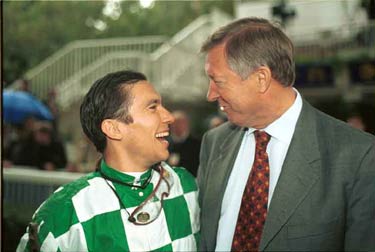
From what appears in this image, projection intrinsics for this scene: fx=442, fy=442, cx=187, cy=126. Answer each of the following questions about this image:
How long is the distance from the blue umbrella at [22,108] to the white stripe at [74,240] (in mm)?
651

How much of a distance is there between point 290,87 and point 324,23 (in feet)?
4.62

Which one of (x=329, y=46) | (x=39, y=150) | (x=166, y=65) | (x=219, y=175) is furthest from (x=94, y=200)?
(x=329, y=46)

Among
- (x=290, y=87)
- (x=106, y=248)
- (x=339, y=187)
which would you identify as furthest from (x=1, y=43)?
(x=339, y=187)

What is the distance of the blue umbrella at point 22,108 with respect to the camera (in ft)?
5.38

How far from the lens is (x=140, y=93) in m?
1.17

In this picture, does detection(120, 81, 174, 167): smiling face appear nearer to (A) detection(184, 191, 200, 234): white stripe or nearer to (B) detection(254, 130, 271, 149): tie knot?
(A) detection(184, 191, 200, 234): white stripe

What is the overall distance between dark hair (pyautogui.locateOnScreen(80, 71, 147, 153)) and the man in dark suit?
10.8 inches

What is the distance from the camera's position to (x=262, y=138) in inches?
51.6

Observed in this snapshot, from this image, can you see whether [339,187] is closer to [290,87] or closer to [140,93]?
[290,87]

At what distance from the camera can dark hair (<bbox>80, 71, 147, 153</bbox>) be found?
1151mm

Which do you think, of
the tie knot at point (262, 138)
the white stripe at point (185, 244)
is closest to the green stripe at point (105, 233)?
the white stripe at point (185, 244)

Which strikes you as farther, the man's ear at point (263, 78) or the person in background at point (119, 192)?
the man's ear at point (263, 78)

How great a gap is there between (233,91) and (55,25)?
32.3 inches

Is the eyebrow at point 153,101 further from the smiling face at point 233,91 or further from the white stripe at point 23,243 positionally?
the white stripe at point 23,243
